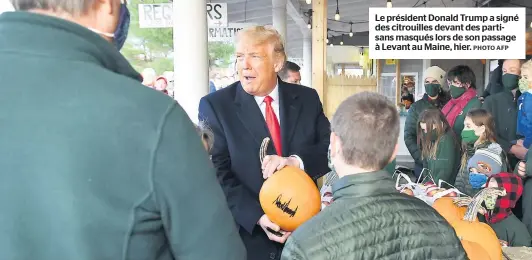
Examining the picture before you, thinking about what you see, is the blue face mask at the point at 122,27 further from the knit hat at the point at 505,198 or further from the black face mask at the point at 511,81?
the black face mask at the point at 511,81

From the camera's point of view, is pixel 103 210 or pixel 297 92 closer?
pixel 103 210

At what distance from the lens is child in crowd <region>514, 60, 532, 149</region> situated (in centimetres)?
396

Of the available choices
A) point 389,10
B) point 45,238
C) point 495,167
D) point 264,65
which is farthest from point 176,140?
point 389,10

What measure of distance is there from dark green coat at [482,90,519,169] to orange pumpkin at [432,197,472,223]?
2.40 m

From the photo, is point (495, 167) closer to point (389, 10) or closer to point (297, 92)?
point (389, 10)

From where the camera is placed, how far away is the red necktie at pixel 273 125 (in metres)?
2.40

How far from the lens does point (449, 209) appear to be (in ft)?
7.82

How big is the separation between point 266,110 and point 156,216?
1.50 meters

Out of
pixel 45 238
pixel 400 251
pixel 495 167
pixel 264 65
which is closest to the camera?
pixel 45 238

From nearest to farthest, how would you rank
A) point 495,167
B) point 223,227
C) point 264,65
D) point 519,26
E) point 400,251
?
point 223,227, point 400,251, point 264,65, point 495,167, point 519,26

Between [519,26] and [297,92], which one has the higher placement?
[519,26]

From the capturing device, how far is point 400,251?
1432 mm
